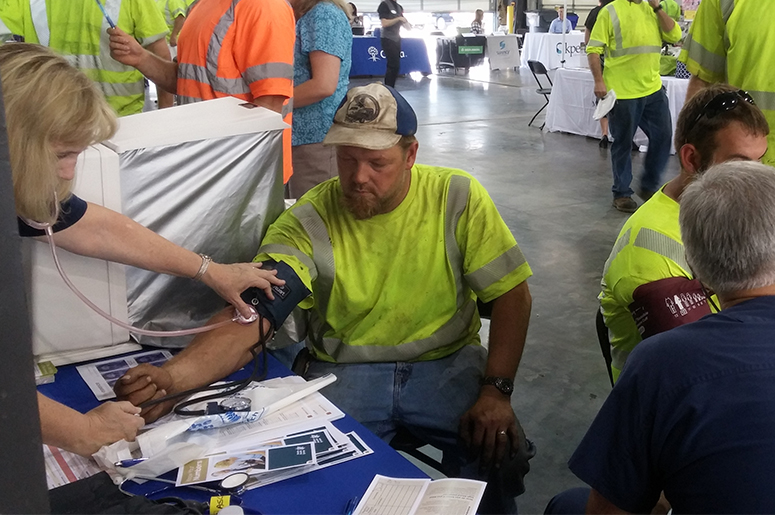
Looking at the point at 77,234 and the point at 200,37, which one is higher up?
the point at 200,37

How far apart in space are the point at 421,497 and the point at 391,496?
0.05 meters

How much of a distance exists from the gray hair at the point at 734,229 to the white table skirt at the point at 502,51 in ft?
42.5

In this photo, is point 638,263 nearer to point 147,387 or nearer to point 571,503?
point 571,503

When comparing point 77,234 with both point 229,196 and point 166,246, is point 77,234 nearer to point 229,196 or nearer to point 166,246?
point 166,246

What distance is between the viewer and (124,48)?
229 centimetres

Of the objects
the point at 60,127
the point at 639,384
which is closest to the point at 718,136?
the point at 639,384

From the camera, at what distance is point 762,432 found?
868 millimetres

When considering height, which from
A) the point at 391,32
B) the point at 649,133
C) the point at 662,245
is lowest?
the point at 649,133

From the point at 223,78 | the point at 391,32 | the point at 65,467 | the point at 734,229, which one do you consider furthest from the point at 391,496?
the point at 391,32

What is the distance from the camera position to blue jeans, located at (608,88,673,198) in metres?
4.54

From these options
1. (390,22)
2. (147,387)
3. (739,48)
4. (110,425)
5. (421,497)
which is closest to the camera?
(421,497)

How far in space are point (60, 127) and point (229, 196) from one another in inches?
20.4

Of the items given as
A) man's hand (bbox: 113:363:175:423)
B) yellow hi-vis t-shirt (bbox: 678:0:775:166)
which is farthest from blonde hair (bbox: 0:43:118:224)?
yellow hi-vis t-shirt (bbox: 678:0:775:166)

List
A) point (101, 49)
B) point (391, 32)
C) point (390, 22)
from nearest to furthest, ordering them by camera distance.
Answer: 1. point (101, 49)
2. point (390, 22)
3. point (391, 32)
